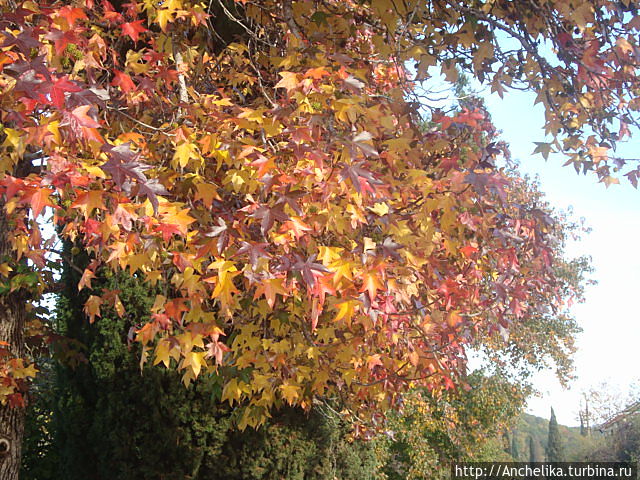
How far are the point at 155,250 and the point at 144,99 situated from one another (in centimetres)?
210

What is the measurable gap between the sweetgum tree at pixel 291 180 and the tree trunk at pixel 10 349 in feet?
0.06

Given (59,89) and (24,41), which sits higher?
(24,41)

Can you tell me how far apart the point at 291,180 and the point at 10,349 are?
3541 millimetres

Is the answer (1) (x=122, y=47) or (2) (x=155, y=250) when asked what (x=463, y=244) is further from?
(1) (x=122, y=47)

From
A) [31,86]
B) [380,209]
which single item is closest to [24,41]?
[31,86]

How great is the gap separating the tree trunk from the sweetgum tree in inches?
0.7

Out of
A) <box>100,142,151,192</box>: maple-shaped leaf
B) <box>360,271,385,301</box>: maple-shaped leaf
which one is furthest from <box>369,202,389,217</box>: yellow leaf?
<box>100,142,151,192</box>: maple-shaped leaf

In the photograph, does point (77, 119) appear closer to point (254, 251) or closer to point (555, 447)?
point (254, 251)

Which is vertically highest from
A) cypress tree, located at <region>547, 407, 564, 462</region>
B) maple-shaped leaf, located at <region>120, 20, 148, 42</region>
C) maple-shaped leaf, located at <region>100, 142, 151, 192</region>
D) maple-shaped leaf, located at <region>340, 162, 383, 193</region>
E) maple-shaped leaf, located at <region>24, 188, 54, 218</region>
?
maple-shaped leaf, located at <region>120, 20, 148, 42</region>

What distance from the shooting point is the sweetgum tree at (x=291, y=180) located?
311 cm

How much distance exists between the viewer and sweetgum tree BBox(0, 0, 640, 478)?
10.2 ft

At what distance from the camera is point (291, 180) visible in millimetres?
3551

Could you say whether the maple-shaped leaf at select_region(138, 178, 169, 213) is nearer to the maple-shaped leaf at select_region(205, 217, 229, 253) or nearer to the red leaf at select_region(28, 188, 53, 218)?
the maple-shaped leaf at select_region(205, 217, 229, 253)

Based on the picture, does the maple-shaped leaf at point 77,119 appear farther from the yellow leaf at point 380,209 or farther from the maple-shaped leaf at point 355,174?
the yellow leaf at point 380,209
